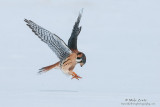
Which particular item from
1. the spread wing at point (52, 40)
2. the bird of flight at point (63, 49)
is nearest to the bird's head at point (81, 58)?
the bird of flight at point (63, 49)

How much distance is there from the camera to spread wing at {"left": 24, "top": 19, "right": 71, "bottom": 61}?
330 inches

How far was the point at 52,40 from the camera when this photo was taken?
27.8 ft

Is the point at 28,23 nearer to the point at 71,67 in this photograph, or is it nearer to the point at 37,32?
the point at 37,32

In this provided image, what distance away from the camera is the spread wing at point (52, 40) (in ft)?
27.5

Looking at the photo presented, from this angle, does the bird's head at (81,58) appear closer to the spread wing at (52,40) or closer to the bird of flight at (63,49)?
the bird of flight at (63,49)

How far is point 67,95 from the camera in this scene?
363 inches

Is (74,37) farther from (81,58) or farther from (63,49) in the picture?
(81,58)

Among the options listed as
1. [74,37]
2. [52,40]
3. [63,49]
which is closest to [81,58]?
[63,49]

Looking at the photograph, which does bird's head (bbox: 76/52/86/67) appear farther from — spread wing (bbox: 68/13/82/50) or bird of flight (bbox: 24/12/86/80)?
spread wing (bbox: 68/13/82/50)

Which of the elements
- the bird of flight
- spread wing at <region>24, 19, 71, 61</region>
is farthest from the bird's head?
spread wing at <region>24, 19, 71, 61</region>

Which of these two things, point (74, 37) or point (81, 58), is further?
point (74, 37)

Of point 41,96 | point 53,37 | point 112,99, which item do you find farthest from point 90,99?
point 53,37

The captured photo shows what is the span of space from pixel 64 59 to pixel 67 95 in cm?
109

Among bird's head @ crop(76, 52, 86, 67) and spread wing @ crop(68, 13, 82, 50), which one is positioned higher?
spread wing @ crop(68, 13, 82, 50)
